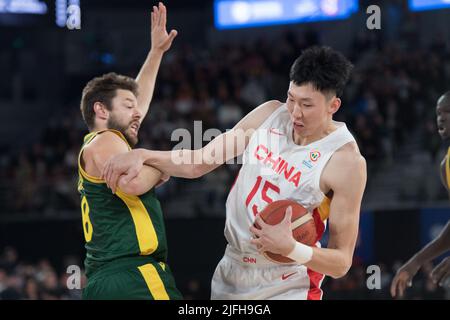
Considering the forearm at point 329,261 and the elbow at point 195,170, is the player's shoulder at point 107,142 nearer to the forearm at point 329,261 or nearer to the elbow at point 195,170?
the elbow at point 195,170

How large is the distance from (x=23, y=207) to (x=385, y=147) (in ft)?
20.2

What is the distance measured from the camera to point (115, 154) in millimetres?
4738

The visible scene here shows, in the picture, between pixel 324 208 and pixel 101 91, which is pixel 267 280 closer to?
pixel 324 208

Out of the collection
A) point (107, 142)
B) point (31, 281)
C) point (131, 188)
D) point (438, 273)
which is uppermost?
point (107, 142)

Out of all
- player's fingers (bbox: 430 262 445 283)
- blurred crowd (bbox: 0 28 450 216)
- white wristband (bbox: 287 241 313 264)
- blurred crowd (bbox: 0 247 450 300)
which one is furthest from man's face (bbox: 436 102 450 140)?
blurred crowd (bbox: 0 28 450 216)

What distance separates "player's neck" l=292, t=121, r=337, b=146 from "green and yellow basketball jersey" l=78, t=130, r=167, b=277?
93cm

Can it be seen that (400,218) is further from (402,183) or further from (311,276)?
(311,276)

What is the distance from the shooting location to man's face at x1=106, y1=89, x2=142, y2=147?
16.7ft

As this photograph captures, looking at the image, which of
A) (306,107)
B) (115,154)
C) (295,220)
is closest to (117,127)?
(115,154)

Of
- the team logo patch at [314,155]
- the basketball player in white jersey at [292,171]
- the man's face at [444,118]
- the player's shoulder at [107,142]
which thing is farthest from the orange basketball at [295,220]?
the man's face at [444,118]

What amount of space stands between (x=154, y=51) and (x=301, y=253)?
7.40 ft

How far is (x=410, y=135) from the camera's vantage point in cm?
1388

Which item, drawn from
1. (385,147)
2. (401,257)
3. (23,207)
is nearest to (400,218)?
(401,257)

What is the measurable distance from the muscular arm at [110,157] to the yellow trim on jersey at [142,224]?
0.50 feet
